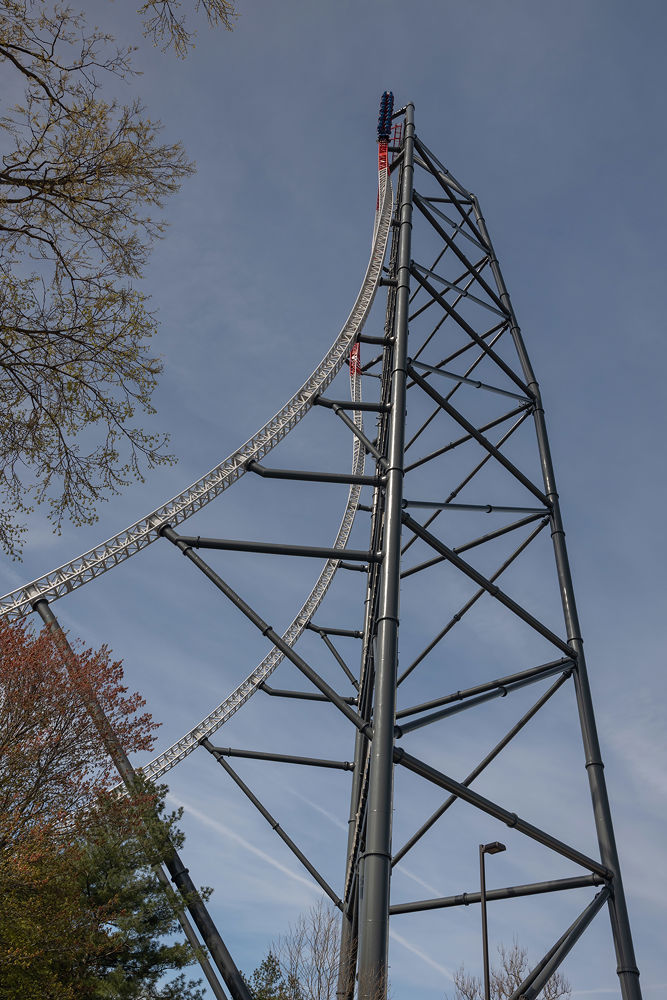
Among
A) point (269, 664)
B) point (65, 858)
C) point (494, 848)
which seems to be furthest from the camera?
point (269, 664)

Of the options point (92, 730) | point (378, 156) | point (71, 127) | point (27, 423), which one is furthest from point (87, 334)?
point (378, 156)

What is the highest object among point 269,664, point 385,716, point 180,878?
point 269,664

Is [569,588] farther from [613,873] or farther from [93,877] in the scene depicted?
[93,877]

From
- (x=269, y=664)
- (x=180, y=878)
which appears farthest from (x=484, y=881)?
(x=269, y=664)

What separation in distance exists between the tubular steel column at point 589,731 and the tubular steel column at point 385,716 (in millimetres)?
3526

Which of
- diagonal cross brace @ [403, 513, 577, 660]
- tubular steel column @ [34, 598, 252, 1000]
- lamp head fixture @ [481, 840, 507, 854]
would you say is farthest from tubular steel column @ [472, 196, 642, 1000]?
tubular steel column @ [34, 598, 252, 1000]

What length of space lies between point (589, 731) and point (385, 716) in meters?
3.87

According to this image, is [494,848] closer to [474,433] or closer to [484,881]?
[484,881]

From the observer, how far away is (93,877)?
1140 centimetres

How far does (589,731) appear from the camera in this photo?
35.6 feet

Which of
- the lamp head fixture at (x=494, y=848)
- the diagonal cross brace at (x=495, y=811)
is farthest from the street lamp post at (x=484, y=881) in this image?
the diagonal cross brace at (x=495, y=811)

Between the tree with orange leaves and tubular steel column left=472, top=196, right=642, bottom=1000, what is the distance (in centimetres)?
606

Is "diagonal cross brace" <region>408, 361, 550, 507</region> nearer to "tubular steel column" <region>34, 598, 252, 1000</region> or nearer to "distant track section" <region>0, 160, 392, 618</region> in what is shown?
"distant track section" <region>0, 160, 392, 618</region>

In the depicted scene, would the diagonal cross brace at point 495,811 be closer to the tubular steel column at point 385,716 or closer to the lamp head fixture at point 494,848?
the tubular steel column at point 385,716
